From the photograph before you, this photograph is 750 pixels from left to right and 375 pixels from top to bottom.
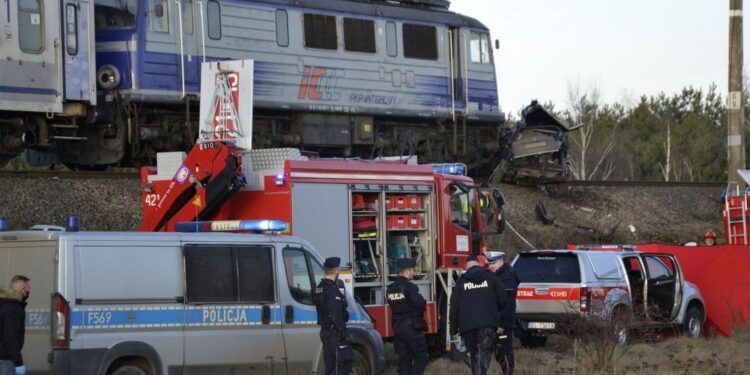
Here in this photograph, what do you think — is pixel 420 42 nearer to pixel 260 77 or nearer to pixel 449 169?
pixel 260 77

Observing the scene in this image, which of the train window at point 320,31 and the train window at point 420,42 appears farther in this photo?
the train window at point 420,42

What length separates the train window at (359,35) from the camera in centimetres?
2430

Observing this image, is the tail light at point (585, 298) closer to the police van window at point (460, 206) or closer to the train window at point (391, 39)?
the police van window at point (460, 206)

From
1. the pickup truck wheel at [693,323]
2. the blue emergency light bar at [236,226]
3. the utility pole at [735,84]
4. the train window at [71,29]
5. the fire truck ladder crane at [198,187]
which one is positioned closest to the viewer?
the blue emergency light bar at [236,226]

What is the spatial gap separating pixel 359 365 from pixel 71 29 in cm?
958

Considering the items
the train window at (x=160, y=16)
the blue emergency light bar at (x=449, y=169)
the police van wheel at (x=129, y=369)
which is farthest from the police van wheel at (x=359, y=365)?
the train window at (x=160, y=16)

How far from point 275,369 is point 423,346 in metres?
1.47

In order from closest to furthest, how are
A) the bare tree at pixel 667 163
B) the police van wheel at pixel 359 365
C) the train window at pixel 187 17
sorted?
the police van wheel at pixel 359 365 → the train window at pixel 187 17 → the bare tree at pixel 667 163

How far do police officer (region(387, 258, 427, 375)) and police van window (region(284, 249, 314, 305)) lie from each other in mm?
792

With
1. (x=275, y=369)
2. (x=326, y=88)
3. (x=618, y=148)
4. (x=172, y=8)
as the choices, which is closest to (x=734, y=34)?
(x=326, y=88)

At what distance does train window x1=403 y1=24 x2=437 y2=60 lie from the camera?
25609 millimetres

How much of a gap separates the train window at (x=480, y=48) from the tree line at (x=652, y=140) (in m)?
22.3

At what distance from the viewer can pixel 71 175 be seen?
67.8 feet

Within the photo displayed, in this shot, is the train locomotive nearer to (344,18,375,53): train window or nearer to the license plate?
(344,18,375,53): train window
